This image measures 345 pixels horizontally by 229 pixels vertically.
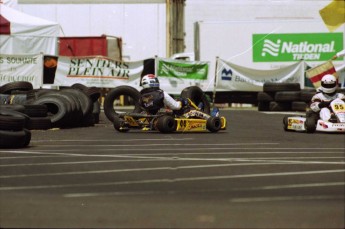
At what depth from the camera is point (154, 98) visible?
14.1m

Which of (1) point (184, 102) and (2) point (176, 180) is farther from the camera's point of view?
(1) point (184, 102)

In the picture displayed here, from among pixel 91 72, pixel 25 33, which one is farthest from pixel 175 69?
pixel 25 33

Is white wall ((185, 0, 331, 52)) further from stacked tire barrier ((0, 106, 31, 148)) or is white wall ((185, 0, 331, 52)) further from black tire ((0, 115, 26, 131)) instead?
black tire ((0, 115, 26, 131))

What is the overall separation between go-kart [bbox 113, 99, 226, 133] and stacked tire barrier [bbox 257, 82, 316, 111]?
8572mm

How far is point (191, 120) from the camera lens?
1422 centimetres

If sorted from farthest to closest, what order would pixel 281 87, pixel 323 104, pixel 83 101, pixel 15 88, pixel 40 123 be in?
A: pixel 281 87, pixel 15 88, pixel 83 101, pixel 40 123, pixel 323 104

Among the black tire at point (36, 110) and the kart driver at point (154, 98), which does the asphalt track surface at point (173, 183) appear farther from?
the black tire at point (36, 110)

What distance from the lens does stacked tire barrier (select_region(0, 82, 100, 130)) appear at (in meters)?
14.7

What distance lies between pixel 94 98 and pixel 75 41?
13107 millimetres

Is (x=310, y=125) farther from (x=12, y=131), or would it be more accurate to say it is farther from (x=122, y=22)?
(x=122, y=22)

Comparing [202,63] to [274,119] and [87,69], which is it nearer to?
[87,69]

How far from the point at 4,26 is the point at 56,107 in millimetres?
12908

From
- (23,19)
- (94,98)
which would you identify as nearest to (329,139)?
(94,98)

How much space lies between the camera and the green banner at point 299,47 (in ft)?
93.6
